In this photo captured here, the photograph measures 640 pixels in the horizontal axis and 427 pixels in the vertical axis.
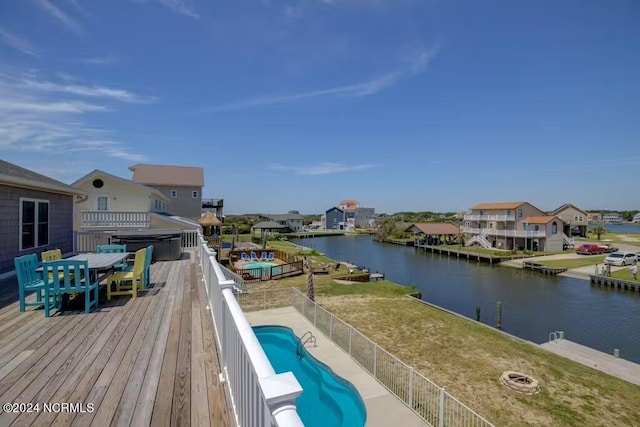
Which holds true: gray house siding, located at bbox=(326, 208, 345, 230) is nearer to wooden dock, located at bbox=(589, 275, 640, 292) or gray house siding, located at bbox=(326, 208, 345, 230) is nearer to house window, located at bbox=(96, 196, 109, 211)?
wooden dock, located at bbox=(589, 275, 640, 292)

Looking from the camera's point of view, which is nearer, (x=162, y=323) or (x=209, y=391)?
(x=209, y=391)

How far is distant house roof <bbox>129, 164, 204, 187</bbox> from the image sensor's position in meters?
28.0

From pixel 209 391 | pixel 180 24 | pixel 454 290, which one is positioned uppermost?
pixel 180 24

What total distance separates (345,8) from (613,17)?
13032 mm

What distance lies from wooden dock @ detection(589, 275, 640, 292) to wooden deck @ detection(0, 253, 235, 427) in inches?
1183

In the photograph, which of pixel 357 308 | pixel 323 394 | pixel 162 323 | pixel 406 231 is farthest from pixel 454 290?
pixel 406 231

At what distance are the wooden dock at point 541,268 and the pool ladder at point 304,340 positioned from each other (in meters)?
26.8

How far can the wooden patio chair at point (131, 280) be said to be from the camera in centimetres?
531

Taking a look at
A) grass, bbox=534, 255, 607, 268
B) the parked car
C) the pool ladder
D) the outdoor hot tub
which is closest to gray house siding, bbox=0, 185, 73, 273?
the outdoor hot tub

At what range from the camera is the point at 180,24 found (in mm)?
9562

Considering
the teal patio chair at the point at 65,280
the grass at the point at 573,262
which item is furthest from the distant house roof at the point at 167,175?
the grass at the point at 573,262

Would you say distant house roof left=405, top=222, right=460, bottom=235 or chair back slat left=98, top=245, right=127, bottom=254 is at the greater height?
chair back slat left=98, top=245, right=127, bottom=254

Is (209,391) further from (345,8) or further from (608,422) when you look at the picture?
(345,8)

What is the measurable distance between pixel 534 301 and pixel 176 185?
99.4 feet
